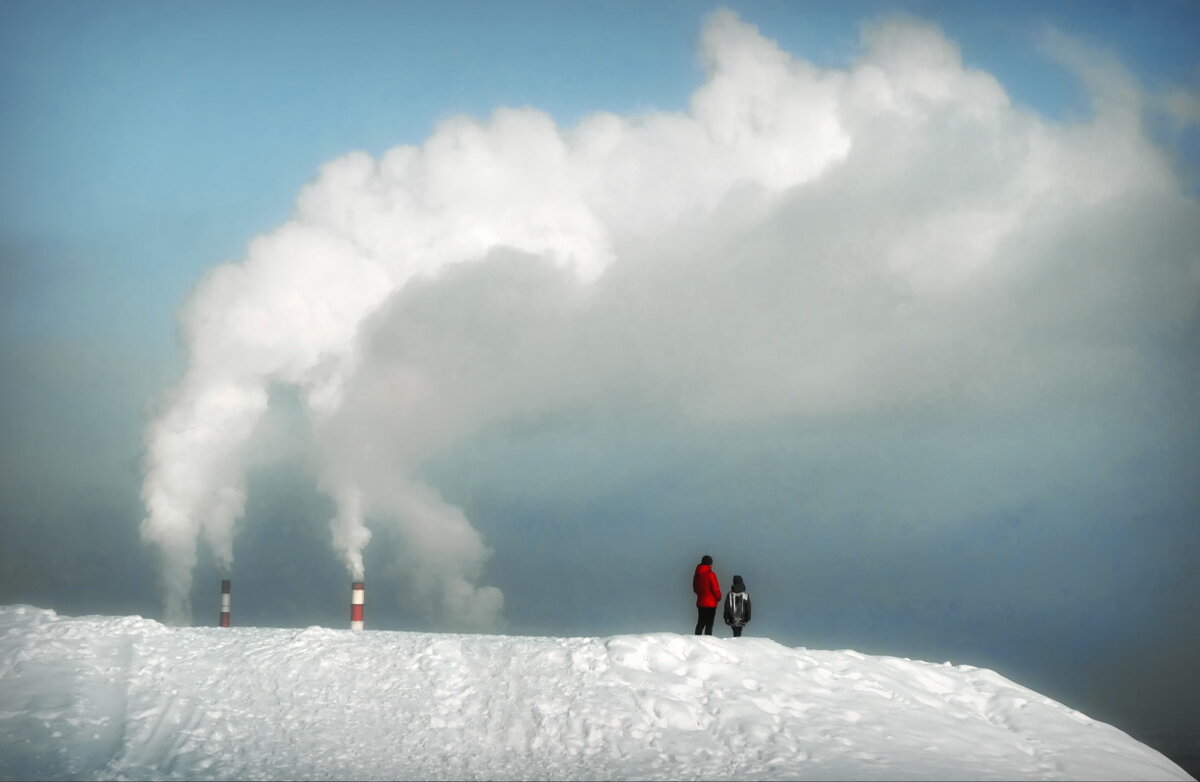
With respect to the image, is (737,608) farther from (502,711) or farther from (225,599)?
(225,599)

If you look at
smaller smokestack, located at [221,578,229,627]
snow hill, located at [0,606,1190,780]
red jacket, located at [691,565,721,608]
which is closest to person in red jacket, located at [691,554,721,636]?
red jacket, located at [691,565,721,608]

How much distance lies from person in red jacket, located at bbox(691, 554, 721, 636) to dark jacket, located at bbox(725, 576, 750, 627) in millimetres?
444

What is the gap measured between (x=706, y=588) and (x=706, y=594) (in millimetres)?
122

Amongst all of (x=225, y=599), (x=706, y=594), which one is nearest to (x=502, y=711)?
(x=706, y=594)

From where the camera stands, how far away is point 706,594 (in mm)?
20406

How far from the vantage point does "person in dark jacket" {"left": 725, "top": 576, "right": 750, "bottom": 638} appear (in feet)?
68.4

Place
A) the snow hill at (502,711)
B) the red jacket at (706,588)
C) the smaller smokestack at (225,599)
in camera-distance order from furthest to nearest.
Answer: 1. the smaller smokestack at (225,599)
2. the red jacket at (706,588)
3. the snow hill at (502,711)

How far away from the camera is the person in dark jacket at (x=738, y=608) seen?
2086 centimetres

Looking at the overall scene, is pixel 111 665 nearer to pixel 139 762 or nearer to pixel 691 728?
pixel 139 762

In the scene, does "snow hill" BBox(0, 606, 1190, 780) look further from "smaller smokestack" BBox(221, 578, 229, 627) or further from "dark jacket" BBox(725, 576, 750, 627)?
"smaller smokestack" BBox(221, 578, 229, 627)

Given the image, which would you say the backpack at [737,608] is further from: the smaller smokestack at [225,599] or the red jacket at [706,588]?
the smaller smokestack at [225,599]

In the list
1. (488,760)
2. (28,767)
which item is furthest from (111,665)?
(488,760)

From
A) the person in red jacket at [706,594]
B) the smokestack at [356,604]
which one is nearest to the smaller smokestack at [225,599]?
the smokestack at [356,604]

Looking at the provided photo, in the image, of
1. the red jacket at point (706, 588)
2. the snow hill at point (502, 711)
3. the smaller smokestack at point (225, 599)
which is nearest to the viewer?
the snow hill at point (502, 711)
